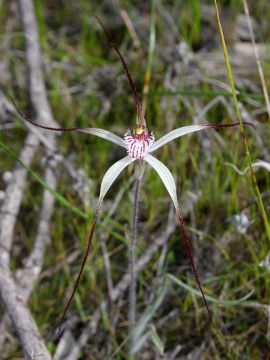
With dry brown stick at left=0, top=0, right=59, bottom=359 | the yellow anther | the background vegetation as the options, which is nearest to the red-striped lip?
the yellow anther

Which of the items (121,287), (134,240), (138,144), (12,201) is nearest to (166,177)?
(138,144)

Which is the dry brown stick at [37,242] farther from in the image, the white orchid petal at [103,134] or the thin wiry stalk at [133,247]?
the white orchid petal at [103,134]

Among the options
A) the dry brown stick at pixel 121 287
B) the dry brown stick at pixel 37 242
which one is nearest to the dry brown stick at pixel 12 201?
the dry brown stick at pixel 37 242

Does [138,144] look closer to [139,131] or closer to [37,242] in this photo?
[139,131]

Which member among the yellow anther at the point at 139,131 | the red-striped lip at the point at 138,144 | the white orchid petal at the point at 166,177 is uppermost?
the yellow anther at the point at 139,131

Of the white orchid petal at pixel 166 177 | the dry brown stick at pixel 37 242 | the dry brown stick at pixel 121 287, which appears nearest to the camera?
the white orchid petal at pixel 166 177

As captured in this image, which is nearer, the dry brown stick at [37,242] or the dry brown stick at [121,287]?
the dry brown stick at [37,242]
